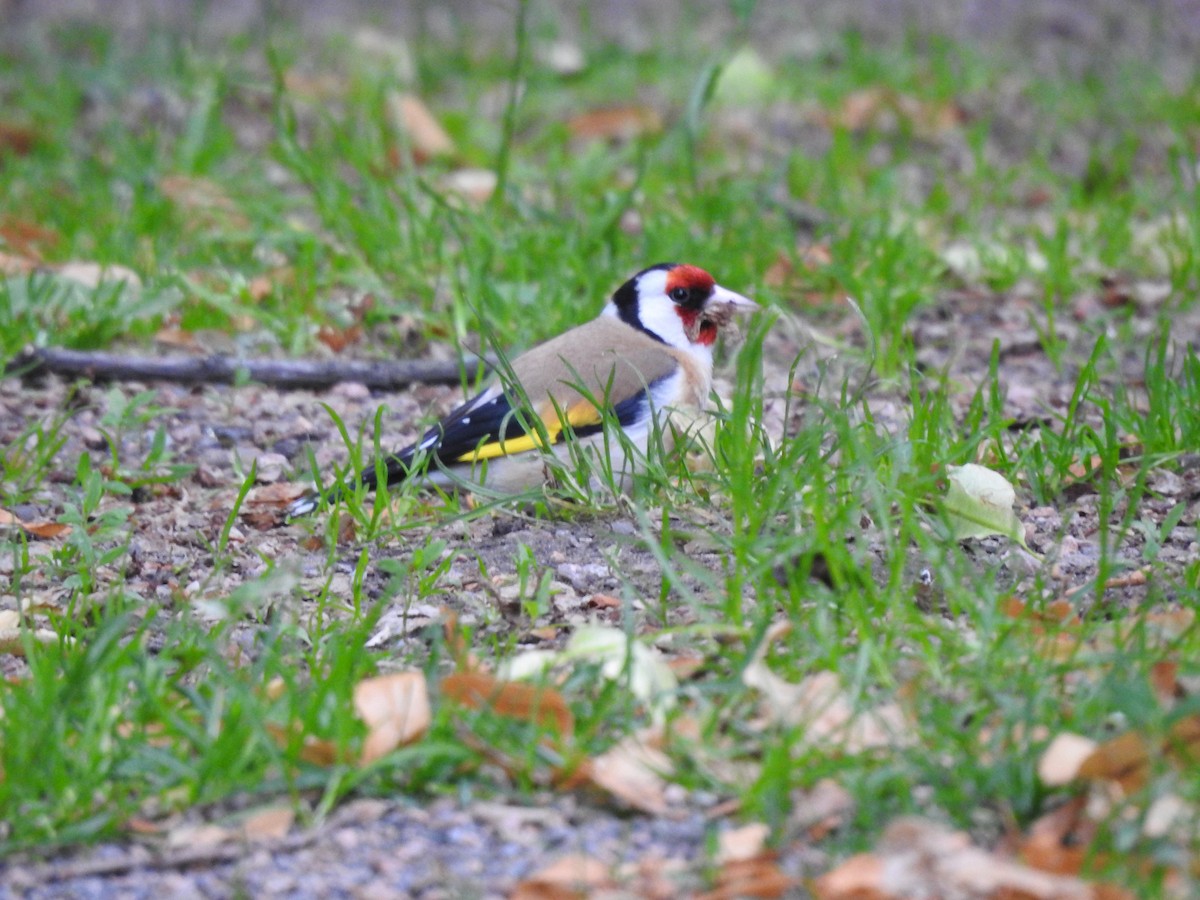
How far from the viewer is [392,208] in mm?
5492

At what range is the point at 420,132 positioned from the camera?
6.86 meters

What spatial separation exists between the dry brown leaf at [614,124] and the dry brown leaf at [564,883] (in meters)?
5.26

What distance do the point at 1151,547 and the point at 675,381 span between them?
55.6 inches

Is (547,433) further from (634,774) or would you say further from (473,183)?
(473,183)

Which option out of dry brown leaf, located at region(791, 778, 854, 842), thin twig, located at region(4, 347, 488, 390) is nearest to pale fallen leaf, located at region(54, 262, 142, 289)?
thin twig, located at region(4, 347, 488, 390)

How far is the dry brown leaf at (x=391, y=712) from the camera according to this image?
2525 millimetres

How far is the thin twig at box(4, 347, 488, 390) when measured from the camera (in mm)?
4680

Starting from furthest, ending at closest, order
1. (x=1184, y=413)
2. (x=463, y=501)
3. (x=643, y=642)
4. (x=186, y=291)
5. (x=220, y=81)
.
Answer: (x=220, y=81), (x=186, y=291), (x=463, y=501), (x=1184, y=413), (x=643, y=642)

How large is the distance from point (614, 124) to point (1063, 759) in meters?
5.37

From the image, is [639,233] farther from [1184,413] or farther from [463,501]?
[1184,413]

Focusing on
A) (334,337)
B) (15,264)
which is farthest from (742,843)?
(15,264)

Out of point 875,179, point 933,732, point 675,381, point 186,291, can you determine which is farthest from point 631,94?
point 933,732

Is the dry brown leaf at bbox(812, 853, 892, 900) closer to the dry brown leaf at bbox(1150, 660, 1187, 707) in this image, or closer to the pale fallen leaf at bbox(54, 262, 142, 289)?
the dry brown leaf at bbox(1150, 660, 1187, 707)

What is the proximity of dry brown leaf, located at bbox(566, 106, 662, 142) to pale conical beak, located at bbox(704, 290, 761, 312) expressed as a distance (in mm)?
2666
